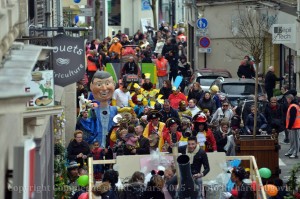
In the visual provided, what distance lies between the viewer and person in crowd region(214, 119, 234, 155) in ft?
79.7

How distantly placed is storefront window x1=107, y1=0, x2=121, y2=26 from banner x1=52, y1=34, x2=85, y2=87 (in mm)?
61643

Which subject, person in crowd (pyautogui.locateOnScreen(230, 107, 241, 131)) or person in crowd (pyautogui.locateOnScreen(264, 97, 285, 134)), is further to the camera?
person in crowd (pyautogui.locateOnScreen(264, 97, 285, 134))

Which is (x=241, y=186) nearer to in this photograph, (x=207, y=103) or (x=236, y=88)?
(x=207, y=103)

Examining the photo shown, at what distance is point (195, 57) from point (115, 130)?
27004 mm

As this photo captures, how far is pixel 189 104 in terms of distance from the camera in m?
28.1

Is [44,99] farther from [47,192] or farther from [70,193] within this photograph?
[70,193]

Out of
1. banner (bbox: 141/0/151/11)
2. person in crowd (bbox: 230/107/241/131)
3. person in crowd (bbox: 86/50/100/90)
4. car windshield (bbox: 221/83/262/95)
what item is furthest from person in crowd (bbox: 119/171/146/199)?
banner (bbox: 141/0/151/11)

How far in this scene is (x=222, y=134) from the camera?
24.6m

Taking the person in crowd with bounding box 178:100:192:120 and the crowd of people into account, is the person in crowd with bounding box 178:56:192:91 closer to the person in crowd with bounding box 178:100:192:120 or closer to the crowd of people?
the crowd of people

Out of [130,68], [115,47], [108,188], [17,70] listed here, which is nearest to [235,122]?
[108,188]

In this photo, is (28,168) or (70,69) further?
(70,69)

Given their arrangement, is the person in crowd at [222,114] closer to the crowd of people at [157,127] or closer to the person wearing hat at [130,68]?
the crowd of people at [157,127]

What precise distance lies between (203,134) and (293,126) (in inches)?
166

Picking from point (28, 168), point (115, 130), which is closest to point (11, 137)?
point (28, 168)
